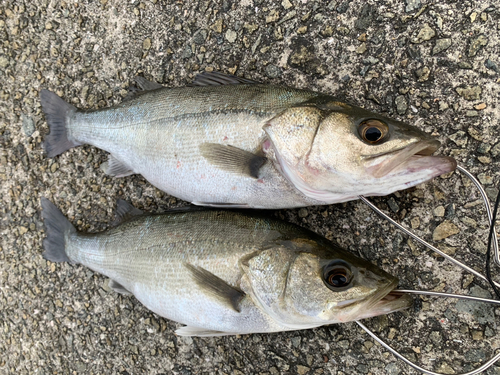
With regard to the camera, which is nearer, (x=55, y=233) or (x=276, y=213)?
(x=276, y=213)

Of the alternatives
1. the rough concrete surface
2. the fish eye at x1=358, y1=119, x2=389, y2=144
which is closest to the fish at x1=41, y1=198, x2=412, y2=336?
the rough concrete surface

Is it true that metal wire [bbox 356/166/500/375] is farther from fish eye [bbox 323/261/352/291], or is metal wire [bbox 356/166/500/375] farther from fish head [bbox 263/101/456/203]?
fish eye [bbox 323/261/352/291]

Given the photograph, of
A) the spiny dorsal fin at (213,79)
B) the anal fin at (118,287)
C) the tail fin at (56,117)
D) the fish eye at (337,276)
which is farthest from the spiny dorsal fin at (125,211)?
the fish eye at (337,276)

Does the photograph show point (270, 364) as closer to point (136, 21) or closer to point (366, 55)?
point (366, 55)

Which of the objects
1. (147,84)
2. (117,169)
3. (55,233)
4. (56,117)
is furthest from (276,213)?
(56,117)

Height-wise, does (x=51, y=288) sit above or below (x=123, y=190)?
below

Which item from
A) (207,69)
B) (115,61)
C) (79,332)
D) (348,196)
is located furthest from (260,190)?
(79,332)

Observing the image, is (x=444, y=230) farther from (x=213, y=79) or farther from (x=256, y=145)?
(x=213, y=79)
